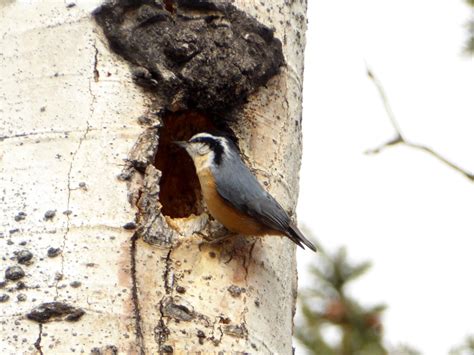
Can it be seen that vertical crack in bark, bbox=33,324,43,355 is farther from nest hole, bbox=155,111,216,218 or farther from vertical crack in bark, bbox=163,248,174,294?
nest hole, bbox=155,111,216,218

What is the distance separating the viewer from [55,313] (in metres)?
1.96

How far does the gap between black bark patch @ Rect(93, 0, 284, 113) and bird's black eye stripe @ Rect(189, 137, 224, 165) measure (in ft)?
0.33

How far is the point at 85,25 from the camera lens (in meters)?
2.38

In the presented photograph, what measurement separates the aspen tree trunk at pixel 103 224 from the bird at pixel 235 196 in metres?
0.04

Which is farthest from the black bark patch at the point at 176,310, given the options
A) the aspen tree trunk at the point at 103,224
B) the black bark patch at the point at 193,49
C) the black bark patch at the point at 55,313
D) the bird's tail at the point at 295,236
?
the black bark patch at the point at 193,49

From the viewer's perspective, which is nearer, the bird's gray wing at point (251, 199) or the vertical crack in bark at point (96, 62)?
the vertical crack in bark at point (96, 62)

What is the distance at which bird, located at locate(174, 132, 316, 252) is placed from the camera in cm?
247

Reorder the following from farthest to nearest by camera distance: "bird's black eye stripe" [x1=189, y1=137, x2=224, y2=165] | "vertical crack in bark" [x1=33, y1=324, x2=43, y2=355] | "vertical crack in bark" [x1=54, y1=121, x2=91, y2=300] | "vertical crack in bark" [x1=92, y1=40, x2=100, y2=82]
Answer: "bird's black eye stripe" [x1=189, y1=137, x2=224, y2=165]
"vertical crack in bark" [x1=92, y1=40, x2=100, y2=82]
"vertical crack in bark" [x1=54, y1=121, x2=91, y2=300]
"vertical crack in bark" [x1=33, y1=324, x2=43, y2=355]

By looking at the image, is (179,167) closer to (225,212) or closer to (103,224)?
(225,212)

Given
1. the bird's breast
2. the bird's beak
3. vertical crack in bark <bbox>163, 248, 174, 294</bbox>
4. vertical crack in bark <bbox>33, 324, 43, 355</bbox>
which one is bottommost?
vertical crack in bark <bbox>33, 324, 43, 355</bbox>

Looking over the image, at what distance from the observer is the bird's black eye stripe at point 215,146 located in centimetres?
255

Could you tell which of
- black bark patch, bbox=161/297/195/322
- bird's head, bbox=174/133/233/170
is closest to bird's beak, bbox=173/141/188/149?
bird's head, bbox=174/133/233/170

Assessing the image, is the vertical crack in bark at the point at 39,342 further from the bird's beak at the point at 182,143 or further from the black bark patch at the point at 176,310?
the bird's beak at the point at 182,143

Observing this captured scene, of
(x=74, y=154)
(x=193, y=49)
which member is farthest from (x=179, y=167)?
(x=74, y=154)
